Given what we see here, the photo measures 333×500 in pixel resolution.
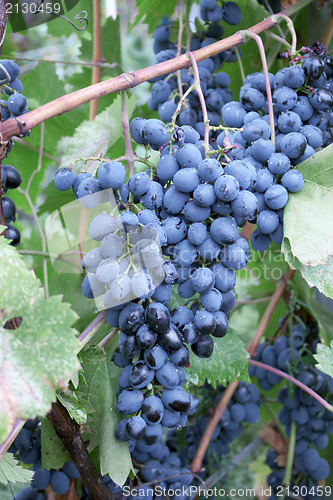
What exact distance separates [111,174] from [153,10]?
0.61 m

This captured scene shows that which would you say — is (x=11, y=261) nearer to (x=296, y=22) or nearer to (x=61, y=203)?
(x=61, y=203)

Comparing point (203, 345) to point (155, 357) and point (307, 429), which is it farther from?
point (307, 429)

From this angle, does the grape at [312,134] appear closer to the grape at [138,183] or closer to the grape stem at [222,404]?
the grape at [138,183]

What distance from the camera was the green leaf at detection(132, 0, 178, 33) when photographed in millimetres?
1020

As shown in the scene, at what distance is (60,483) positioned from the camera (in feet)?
2.85

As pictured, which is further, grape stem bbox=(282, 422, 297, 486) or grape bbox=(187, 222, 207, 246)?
grape stem bbox=(282, 422, 297, 486)

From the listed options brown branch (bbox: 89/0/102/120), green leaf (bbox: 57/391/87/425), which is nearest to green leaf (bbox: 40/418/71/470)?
green leaf (bbox: 57/391/87/425)

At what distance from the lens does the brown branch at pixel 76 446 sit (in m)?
0.65

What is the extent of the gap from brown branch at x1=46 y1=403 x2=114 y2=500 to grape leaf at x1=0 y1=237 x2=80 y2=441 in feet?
0.59

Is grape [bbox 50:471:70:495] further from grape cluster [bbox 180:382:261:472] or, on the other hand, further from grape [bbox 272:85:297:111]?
grape [bbox 272:85:297:111]

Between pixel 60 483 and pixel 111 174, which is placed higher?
pixel 111 174

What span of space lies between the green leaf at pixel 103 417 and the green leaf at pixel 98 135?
34 cm

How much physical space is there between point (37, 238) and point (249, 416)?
67 centimetres

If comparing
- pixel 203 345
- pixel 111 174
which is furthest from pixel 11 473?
pixel 111 174
